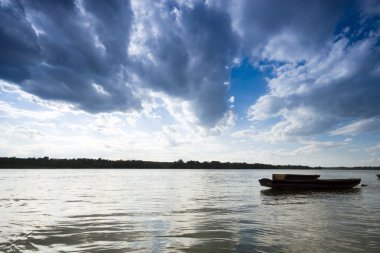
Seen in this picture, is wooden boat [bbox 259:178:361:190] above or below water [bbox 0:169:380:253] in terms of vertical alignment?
above

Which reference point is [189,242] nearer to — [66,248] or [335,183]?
[66,248]

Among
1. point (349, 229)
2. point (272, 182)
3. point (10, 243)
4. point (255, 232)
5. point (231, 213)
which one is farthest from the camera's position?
point (272, 182)

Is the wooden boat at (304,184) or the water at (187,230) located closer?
the water at (187,230)

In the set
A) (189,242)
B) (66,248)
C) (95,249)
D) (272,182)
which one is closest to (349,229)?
(189,242)

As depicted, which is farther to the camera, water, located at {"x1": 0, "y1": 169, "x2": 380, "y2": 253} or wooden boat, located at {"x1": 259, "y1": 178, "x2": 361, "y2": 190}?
wooden boat, located at {"x1": 259, "y1": 178, "x2": 361, "y2": 190}

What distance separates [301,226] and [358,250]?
12.8 feet

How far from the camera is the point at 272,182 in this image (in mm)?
34312

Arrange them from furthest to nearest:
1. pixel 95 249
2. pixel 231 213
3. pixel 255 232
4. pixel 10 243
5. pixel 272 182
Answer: pixel 272 182, pixel 231 213, pixel 255 232, pixel 10 243, pixel 95 249

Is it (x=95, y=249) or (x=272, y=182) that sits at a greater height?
(x=272, y=182)

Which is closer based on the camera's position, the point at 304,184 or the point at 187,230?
the point at 187,230

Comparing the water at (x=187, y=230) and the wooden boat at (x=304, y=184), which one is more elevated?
the wooden boat at (x=304, y=184)

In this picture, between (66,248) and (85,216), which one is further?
(85,216)

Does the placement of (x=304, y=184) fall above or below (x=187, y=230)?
above

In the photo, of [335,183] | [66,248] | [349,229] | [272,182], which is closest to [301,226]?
[349,229]
